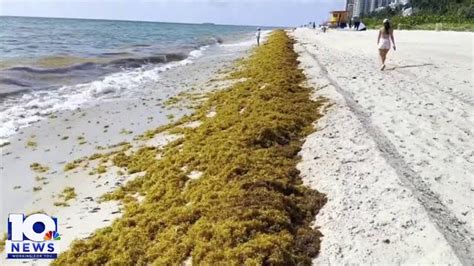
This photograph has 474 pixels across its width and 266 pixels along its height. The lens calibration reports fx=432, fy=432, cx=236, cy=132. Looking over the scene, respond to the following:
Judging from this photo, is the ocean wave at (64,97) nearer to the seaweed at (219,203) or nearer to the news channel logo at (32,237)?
the seaweed at (219,203)

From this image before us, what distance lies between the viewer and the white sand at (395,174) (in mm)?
4168

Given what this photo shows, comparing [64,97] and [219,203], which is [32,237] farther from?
[64,97]

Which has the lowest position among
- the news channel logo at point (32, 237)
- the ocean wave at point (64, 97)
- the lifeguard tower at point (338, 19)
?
the news channel logo at point (32, 237)

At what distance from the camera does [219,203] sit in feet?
17.3

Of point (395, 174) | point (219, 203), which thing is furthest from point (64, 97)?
point (395, 174)

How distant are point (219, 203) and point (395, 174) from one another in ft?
7.48

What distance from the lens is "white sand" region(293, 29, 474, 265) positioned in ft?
13.7

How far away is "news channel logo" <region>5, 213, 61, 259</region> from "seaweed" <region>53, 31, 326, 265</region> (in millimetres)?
328

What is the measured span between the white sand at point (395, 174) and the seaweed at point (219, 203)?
301 mm

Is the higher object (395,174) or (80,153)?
(395,174)

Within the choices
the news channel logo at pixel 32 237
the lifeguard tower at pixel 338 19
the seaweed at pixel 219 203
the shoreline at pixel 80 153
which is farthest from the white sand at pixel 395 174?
the lifeguard tower at pixel 338 19

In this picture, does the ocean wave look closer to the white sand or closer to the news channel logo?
the news channel logo

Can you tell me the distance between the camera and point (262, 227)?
183 inches

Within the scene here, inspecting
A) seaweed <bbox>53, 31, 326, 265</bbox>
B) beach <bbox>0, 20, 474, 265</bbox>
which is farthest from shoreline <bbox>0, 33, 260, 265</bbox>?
seaweed <bbox>53, 31, 326, 265</bbox>
